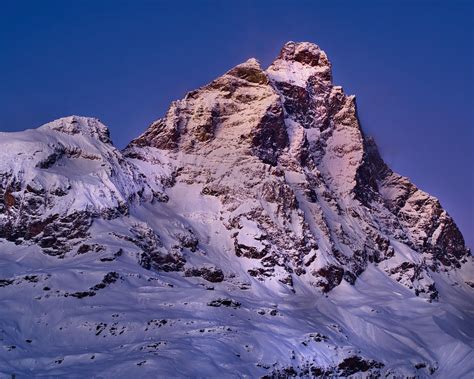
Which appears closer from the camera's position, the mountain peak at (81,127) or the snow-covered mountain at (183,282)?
the snow-covered mountain at (183,282)

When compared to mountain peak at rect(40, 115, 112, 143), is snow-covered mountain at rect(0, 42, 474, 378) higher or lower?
lower

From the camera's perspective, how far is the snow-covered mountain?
122 m

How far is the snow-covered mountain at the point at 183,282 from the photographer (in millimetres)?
122125

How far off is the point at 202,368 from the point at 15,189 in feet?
217

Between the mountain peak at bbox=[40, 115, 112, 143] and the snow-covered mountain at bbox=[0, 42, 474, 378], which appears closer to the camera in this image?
the snow-covered mountain at bbox=[0, 42, 474, 378]

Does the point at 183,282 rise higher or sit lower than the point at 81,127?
lower

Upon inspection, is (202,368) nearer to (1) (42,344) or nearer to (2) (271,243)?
(1) (42,344)

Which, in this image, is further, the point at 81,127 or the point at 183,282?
the point at 81,127

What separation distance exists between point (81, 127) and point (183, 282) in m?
53.4

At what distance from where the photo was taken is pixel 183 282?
153125 mm

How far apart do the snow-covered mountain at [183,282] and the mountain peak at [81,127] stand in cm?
46

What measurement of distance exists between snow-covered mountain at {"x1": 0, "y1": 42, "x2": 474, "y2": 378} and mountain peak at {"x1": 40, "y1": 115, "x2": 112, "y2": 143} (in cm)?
46

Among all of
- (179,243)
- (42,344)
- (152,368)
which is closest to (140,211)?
(179,243)

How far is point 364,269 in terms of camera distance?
→ 198m
